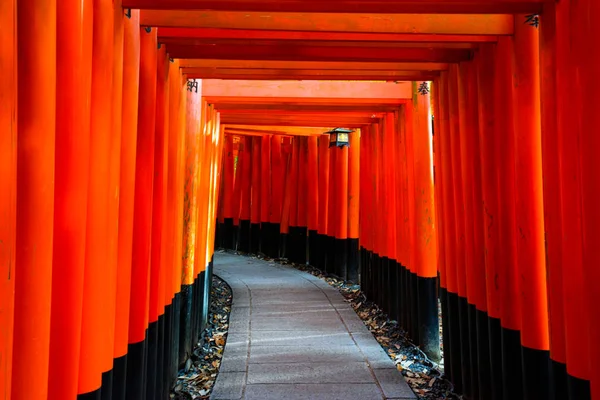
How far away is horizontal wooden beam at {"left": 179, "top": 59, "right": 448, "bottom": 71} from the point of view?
4141 millimetres

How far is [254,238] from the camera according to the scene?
47.5 ft

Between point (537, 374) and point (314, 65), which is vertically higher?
point (314, 65)

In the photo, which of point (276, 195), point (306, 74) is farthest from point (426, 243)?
point (276, 195)

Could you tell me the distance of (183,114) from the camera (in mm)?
4336

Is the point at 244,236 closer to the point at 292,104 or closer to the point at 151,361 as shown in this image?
the point at 292,104

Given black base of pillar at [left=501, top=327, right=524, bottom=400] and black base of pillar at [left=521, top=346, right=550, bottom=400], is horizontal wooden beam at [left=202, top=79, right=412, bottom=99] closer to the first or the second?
black base of pillar at [left=501, top=327, right=524, bottom=400]

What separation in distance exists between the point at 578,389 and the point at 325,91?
14.4 feet

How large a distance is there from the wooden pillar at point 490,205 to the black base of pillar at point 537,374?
453mm

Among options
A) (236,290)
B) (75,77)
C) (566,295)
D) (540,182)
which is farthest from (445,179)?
(236,290)

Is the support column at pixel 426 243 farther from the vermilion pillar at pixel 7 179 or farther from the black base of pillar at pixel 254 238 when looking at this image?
the black base of pillar at pixel 254 238

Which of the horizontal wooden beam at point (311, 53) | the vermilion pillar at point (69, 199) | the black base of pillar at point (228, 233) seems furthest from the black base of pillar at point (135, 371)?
the black base of pillar at point (228, 233)

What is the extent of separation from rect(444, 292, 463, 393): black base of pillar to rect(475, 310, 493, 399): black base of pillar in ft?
1.97

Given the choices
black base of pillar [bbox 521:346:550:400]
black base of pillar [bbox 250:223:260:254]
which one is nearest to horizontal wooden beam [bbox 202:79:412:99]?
black base of pillar [bbox 521:346:550:400]

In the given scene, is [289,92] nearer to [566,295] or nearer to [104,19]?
[104,19]
